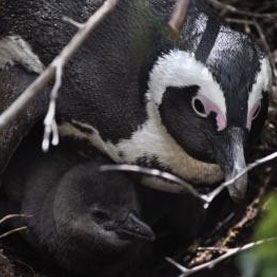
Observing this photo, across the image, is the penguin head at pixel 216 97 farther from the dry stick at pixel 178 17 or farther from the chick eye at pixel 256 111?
the dry stick at pixel 178 17

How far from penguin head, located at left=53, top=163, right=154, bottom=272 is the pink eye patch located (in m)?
0.37

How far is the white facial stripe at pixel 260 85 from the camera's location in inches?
85.0

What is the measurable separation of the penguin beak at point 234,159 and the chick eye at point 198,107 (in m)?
0.08

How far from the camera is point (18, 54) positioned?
2.41m

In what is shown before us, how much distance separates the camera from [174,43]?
221cm

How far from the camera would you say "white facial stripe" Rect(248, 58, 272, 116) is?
216cm

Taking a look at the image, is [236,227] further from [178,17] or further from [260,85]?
[178,17]

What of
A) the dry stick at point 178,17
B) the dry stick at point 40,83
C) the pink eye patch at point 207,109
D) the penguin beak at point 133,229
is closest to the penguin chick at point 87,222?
the penguin beak at point 133,229

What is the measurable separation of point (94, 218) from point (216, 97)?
55 centimetres

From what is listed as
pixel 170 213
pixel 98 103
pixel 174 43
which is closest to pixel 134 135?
pixel 98 103

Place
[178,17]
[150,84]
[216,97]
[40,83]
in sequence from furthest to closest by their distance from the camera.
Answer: [150,84] < [216,97] < [178,17] < [40,83]

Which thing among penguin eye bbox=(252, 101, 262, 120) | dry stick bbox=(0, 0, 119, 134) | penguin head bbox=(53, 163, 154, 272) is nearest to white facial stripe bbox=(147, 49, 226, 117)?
penguin eye bbox=(252, 101, 262, 120)

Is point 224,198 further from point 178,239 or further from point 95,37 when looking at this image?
point 95,37

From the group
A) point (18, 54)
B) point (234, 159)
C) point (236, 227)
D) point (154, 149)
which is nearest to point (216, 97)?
point (234, 159)
